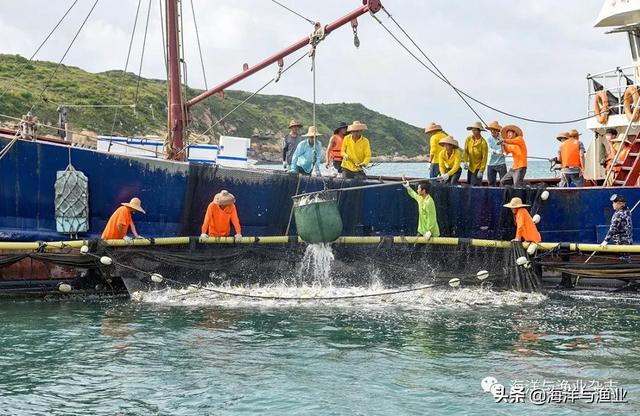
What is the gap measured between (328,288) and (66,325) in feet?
14.6

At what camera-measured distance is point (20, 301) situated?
1422cm

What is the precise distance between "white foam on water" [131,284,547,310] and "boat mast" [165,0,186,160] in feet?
11.0

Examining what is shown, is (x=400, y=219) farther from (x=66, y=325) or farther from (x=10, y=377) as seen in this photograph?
(x=10, y=377)

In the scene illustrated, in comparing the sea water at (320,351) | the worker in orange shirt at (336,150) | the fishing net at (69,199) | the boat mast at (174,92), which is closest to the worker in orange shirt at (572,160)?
the sea water at (320,351)

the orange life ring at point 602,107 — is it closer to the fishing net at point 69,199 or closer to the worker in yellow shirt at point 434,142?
the worker in yellow shirt at point 434,142

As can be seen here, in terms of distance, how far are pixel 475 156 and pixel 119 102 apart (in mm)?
25619

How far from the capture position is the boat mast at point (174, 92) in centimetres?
1653

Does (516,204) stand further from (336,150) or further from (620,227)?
(336,150)

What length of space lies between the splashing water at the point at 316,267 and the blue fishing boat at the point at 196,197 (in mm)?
1074

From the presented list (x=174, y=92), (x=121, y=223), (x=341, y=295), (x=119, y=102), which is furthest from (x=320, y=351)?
(x=119, y=102)

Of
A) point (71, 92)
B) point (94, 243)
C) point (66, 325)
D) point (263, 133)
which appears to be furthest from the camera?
point (263, 133)

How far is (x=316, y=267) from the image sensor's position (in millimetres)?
14625

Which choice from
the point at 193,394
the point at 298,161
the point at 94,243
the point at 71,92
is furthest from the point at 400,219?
the point at 71,92

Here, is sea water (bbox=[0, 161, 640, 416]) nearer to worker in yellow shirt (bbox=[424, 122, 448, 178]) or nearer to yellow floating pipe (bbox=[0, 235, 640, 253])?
yellow floating pipe (bbox=[0, 235, 640, 253])
